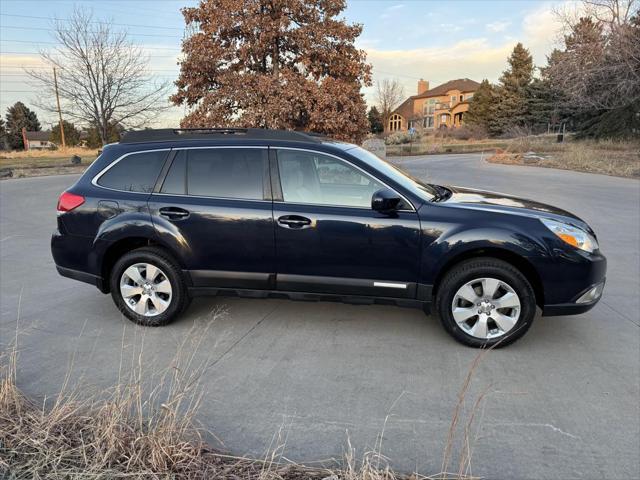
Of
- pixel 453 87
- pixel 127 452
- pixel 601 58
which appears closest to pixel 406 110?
pixel 453 87

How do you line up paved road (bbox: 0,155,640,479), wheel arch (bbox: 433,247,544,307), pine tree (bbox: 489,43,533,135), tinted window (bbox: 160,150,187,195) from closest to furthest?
paved road (bbox: 0,155,640,479) < wheel arch (bbox: 433,247,544,307) < tinted window (bbox: 160,150,187,195) < pine tree (bbox: 489,43,533,135)

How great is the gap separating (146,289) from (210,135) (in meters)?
1.60

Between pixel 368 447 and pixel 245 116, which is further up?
pixel 245 116

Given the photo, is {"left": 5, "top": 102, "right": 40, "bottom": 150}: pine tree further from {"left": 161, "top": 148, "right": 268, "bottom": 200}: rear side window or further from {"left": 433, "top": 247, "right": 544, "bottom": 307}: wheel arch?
{"left": 433, "top": 247, "right": 544, "bottom": 307}: wheel arch

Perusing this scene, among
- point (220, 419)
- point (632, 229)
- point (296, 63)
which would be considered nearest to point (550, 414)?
point (220, 419)

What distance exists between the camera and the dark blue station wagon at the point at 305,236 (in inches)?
153

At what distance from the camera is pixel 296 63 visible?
1597cm

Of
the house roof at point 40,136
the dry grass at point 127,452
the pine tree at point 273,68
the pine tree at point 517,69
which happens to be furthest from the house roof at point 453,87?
the dry grass at point 127,452

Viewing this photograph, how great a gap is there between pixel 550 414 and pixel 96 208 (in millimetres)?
4145

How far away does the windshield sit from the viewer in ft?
13.8

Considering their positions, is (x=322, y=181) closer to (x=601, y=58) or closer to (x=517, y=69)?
→ (x=601, y=58)

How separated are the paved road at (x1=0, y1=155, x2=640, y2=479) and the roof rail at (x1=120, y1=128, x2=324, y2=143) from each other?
69.5 inches

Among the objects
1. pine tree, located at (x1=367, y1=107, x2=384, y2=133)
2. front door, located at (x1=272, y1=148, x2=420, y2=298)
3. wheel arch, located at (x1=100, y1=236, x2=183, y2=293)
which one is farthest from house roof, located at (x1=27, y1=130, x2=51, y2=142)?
front door, located at (x1=272, y1=148, x2=420, y2=298)

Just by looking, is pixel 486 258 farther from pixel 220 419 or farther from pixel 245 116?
pixel 245 116
